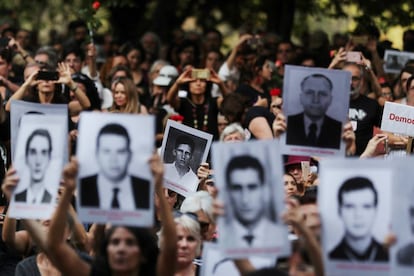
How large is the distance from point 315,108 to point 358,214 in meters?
1.65

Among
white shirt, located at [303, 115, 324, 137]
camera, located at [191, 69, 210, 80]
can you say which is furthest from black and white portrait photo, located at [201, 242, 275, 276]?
camera, located at [191, 69, 210, 80]

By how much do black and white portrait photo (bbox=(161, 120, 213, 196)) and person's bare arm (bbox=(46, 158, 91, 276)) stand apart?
10.9 ft

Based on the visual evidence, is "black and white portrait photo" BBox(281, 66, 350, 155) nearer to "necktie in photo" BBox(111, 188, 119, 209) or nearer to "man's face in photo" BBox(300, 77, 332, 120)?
"man's face in photo" BBox(300, 77, 332, 120)

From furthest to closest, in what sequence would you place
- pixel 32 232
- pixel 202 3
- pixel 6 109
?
1. pixel 202 3
2. pixel 6 109
3. pixel 32 232

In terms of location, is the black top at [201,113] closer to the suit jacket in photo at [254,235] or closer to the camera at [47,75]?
the camera at [47,75]

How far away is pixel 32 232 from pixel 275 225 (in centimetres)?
147

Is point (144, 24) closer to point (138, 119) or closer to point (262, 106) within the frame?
point (262, 106)

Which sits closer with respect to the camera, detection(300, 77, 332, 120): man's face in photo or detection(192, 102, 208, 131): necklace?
detection(300, 77, 332, 120): man's face in photo

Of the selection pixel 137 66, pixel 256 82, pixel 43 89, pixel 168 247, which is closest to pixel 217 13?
pixel 137 66

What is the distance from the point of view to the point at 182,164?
11.6 metres

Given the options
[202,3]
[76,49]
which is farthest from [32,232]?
[202,3]

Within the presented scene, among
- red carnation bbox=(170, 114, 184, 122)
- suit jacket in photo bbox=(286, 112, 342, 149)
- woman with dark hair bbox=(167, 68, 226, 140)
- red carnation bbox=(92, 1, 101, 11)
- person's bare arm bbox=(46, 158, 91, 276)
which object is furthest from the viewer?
red carnation bbox=(92, 1, 101, 11)

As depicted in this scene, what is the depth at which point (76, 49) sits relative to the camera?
698 inches

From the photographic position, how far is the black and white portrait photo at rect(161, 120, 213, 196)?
11.6 m
